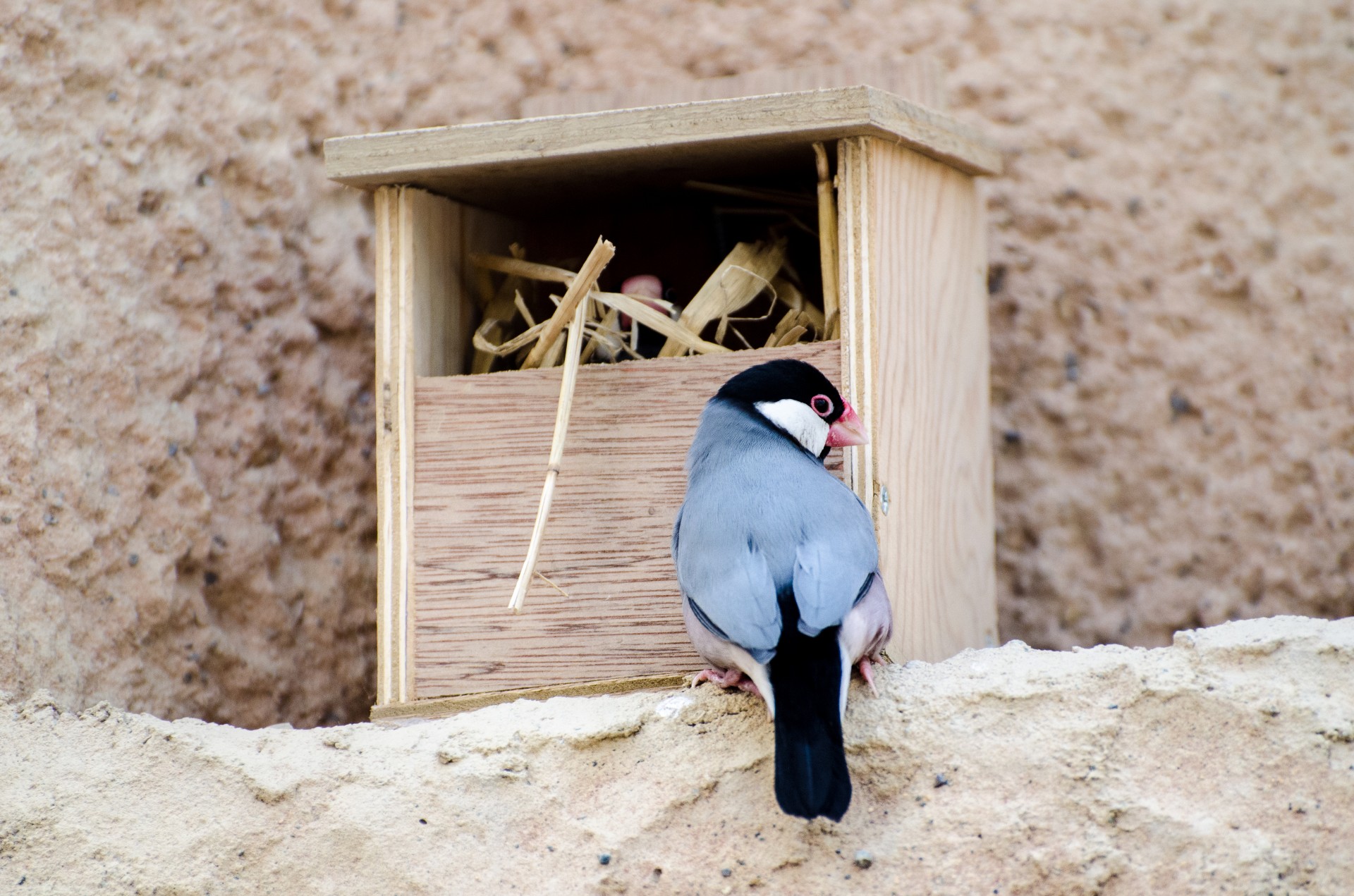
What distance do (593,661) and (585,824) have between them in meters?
0.40

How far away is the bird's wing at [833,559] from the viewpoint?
189 centimetres

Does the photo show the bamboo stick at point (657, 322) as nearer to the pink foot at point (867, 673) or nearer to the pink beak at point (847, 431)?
the pink beak at point (847, 431)

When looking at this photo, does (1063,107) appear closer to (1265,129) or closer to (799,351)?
(1265,129)

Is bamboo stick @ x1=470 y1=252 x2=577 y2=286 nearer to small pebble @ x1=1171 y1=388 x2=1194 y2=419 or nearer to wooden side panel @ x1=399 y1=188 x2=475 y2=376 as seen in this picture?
wooden side panel @ x1=399 y1=188 x2=475 y2=376

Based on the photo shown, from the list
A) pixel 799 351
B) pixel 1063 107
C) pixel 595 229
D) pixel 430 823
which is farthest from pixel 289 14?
→ pixel 430 823

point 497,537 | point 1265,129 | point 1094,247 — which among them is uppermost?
point 1265,129

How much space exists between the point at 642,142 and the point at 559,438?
1.53 ft

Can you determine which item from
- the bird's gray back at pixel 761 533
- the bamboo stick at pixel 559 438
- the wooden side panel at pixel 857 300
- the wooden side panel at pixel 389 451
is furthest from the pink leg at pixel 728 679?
the wooden side panel at pixel 389 451

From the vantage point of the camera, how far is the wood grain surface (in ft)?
7.33

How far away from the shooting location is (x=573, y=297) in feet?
7.50

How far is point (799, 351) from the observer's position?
229 centimetres

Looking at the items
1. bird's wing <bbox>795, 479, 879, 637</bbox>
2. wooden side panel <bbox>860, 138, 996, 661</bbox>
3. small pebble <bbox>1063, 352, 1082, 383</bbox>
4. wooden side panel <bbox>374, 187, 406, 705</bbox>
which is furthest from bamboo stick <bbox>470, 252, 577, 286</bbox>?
small pebble <bbox>1063, 352, 1082, 383</bbox>

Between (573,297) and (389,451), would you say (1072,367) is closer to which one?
(573,297)

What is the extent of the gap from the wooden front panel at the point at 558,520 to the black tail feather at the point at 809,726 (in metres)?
0.42
